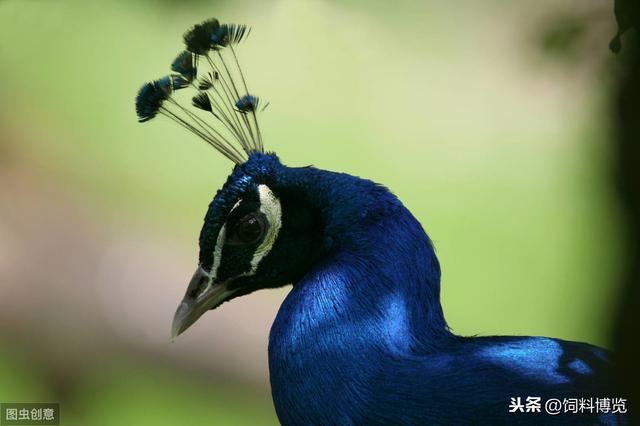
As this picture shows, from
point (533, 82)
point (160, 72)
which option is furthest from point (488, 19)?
point (160, 72)

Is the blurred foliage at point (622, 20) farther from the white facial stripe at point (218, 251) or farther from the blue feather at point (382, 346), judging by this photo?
the white facial stripe at point (218, 251)

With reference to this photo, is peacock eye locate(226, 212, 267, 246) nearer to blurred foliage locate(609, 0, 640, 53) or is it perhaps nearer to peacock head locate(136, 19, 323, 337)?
peacock head locate(136, 19, 323, 337)

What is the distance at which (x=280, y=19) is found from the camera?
241 cm

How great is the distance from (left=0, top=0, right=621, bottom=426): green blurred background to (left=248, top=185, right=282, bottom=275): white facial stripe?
92 centimetres

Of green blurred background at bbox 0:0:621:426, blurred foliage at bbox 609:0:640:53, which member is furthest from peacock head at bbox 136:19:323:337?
green blurred background at bbox 0:0:621:426

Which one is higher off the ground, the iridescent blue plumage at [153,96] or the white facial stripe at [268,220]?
the iridescent blue plumage at [153,96]

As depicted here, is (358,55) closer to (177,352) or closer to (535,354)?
(177,352)

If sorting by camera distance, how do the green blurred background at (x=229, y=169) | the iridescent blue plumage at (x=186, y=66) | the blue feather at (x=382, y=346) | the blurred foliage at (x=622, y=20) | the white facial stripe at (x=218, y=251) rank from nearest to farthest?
the blurred foliage at (x=622, y=20), the blue feather at (x=382, y=346), the white facial stripe at (x=218, y=251), the iridescent blue plumage at (x=186, y=66), the green blurred background at (x=229, y=169)

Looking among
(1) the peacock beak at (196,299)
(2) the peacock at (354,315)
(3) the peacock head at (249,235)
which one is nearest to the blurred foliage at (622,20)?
(2) the peacock at (354,315)

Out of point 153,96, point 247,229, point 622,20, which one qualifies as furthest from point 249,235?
point 622,20

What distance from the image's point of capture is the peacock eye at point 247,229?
4.62 feet

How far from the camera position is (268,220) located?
143cm

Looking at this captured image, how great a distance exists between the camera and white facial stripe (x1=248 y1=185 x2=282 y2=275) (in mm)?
1420

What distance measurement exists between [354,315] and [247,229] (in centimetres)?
24
